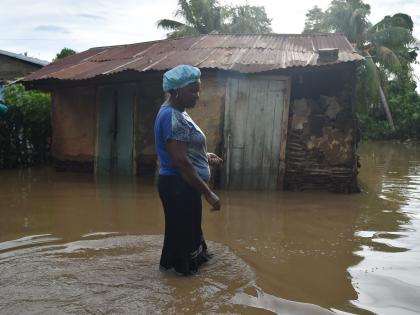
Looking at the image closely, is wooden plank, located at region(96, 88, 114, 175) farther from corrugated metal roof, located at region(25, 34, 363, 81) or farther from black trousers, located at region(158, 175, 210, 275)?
black trousers, located at region(158, 175, 210, 275)

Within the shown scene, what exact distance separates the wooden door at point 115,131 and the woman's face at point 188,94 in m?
6.09

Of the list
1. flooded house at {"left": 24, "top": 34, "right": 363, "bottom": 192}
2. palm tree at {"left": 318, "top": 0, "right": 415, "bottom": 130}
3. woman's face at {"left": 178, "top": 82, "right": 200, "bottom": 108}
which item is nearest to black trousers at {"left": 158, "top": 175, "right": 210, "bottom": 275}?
woman's face at {"left": 178, "top": 82, "right": 200, "bottom": 108}

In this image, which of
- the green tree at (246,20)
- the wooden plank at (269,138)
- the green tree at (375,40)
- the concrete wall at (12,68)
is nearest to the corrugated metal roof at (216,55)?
the wooden plank at (269,138)

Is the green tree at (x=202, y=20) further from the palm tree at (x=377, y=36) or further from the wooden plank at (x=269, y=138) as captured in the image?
the wooden plank at (x=269, y=138)

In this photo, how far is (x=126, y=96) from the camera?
9383mm

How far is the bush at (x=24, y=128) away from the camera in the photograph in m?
10.1

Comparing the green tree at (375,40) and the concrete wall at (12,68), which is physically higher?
the green tree at (375,40)

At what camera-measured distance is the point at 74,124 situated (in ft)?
32.4

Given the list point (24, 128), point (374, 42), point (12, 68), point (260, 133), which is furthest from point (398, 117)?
point (24, 128)

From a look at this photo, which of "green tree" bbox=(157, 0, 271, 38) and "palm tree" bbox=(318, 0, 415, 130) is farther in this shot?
"green tree" bbox=(157, 0, 271, 38)

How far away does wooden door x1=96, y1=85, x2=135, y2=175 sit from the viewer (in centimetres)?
938

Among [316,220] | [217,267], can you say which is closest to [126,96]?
[316,220]

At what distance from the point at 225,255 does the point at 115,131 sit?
19.5ft

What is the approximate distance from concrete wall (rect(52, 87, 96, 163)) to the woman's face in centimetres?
665
